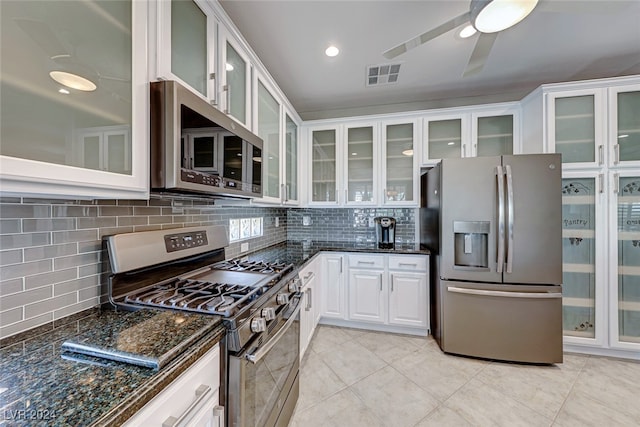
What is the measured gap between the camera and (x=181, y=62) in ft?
3.62

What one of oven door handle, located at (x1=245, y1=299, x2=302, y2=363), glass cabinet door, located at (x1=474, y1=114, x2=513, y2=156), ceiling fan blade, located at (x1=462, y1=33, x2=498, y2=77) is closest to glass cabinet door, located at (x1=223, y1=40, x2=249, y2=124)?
oven door handle, located at (x1=245, y1=299, x2=302, y2=363)

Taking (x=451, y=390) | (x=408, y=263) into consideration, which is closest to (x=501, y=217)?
(x=408, y=263)

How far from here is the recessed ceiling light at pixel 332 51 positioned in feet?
6.76

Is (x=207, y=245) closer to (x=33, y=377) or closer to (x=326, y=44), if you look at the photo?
(x=33, y=377)

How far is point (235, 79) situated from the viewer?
1.53 meters

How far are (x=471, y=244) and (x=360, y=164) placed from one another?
1458mm

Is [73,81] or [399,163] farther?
[399,163]

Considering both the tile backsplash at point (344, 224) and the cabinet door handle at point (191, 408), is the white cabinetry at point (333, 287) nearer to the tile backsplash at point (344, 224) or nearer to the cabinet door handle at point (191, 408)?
the tile backsplash at point (344, 224)

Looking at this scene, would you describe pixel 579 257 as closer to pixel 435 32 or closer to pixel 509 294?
pixel 509 294

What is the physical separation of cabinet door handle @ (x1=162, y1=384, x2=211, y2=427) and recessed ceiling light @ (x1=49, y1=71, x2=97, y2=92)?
974 millimetres

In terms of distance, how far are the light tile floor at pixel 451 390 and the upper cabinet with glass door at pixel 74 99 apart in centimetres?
169

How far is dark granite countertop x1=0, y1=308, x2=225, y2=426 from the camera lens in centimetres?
49

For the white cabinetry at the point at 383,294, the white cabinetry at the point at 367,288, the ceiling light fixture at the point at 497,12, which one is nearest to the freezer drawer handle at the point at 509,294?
the white cabinetry at the point at 383,294

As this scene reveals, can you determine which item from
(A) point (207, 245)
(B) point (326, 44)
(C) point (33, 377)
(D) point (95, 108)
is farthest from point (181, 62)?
(B) point (326, 44)
